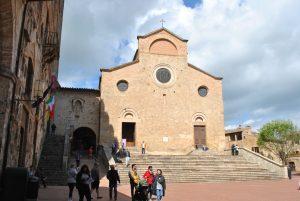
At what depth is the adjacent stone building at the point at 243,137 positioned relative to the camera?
49688 mm

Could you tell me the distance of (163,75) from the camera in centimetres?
3269

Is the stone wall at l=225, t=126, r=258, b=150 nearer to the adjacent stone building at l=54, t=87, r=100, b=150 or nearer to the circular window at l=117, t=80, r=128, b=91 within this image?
the circular window at l=117, t=80, r=128, b=91

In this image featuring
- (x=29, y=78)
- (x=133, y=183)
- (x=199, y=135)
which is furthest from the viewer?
(x=199, y=135)

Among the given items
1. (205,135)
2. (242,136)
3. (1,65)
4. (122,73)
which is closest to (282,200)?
(1,65)

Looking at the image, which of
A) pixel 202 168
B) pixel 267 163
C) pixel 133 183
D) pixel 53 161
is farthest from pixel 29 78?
pixel 267 163

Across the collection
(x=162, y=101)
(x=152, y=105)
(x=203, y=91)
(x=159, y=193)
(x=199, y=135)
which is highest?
(x=203, y=91)

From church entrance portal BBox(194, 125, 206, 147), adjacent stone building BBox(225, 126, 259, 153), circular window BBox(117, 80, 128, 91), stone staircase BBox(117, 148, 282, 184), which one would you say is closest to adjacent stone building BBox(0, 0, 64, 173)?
stone staircase BBox(117, 148, 282, 184)

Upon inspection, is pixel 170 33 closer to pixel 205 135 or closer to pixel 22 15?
pixel 205 135

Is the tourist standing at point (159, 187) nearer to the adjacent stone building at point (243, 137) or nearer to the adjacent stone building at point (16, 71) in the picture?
the adjacent stone building at point (16, 71)

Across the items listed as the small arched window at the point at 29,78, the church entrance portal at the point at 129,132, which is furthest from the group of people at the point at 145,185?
the church entrance portal at the point at 129,132

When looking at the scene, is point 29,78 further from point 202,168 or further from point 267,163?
point 267,163

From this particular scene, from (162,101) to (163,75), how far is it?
2762 millimetres

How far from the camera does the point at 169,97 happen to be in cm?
3192

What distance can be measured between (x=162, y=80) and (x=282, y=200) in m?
21.4
